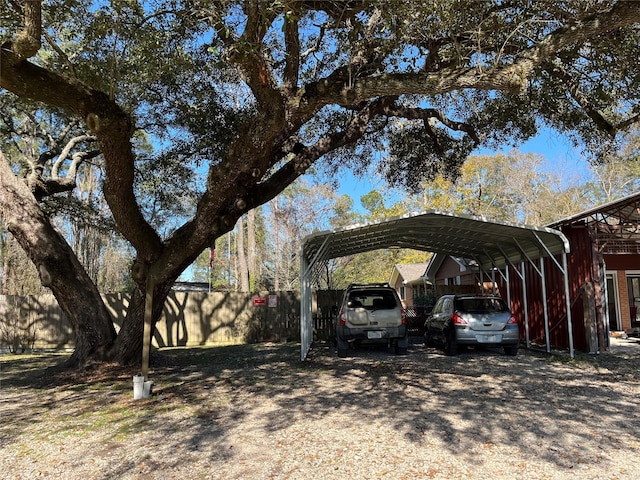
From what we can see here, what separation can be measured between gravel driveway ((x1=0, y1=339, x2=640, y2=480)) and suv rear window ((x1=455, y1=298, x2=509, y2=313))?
67.3 inches

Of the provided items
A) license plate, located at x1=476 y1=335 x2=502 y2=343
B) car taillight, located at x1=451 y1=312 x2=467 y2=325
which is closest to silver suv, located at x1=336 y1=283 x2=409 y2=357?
car taillight, located at x1=451 y1=312 x2=467 y2=325

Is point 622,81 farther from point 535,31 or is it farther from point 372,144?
point 372,144

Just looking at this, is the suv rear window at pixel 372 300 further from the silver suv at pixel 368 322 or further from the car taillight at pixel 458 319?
the car taillight at pixel 458 319

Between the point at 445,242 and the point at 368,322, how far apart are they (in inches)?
213

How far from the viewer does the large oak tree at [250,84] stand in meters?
7.10

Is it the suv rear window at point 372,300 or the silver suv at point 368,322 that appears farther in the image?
the suv rear window at point 372,300

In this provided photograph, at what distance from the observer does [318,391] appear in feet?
25.6

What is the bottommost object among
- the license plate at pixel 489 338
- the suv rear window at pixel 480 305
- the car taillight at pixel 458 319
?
the license plate at pixel 489 338

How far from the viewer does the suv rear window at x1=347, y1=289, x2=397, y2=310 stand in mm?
11742

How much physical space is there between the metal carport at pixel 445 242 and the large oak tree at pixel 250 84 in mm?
2343

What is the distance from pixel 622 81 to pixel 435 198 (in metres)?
22.8

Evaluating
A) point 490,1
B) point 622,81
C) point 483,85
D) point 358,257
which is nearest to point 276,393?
point 483,85

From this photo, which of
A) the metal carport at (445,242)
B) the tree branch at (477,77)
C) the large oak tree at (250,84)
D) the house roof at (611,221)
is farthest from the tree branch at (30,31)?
the house roof at (611,221)

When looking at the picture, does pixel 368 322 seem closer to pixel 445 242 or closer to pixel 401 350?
pixel 401 350
